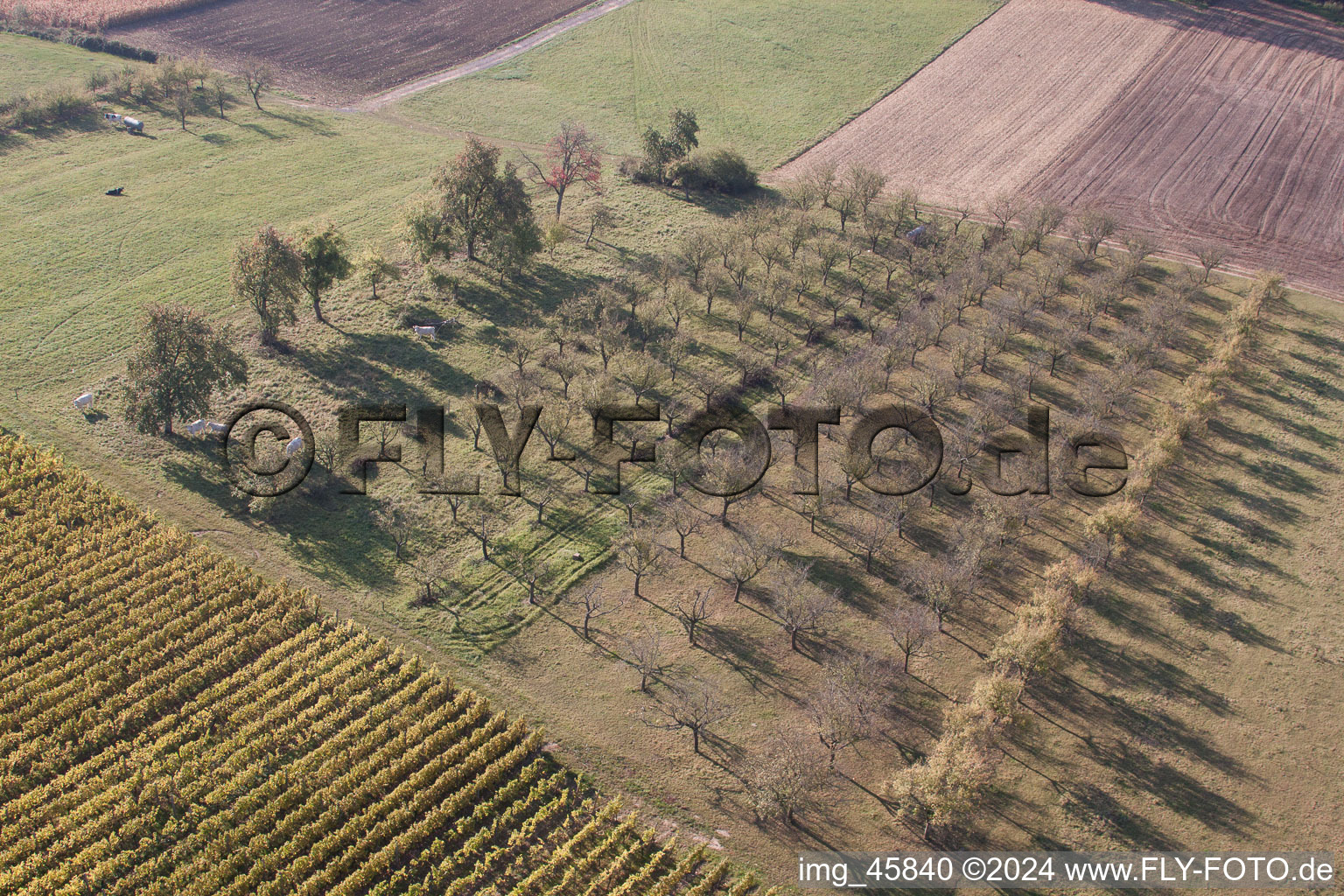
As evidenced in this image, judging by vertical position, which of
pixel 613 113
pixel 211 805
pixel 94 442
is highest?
pixel 613 113

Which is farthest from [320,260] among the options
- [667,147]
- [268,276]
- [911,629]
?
[911,629]

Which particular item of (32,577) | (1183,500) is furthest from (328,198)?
(1183,500)

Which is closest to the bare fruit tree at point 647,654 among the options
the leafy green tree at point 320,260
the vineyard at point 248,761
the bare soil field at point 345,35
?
the vineyard at point 248,761

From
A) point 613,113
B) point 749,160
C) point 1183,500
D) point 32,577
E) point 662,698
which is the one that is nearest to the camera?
point 662,698

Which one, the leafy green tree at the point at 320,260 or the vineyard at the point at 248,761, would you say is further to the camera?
the leafy green tree at the point at 320,260

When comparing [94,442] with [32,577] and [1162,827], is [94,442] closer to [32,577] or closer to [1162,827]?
[32,577]

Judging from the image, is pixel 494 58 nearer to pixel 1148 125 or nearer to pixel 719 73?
pixel 719 73

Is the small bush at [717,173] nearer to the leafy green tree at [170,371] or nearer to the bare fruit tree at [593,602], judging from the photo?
the leafy green tree at [170,371]
